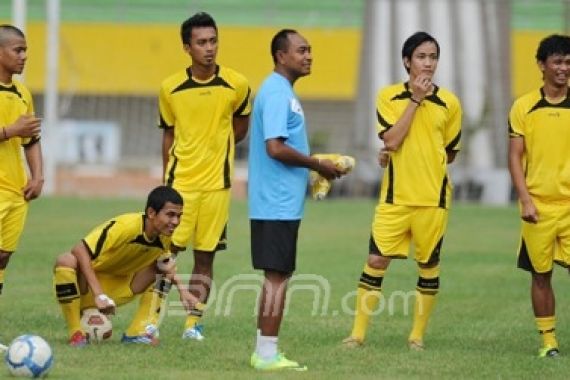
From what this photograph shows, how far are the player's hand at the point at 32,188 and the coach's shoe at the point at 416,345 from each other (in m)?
2.84

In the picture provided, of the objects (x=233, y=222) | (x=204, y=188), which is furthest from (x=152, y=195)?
(x=233, y=222)

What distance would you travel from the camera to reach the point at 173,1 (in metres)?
40.3

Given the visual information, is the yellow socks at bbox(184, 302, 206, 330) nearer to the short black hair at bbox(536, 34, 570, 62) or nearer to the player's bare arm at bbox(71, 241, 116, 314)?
the player's bare arm at bbox(71, 241, 116, 314)

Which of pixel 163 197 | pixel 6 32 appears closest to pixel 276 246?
pixel 163 197

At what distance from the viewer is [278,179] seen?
973cm

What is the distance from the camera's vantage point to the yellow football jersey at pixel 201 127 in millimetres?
11352

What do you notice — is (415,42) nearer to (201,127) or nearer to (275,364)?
(201,127)

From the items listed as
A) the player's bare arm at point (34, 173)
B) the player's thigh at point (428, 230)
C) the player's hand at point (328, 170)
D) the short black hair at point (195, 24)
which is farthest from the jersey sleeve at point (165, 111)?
the player's hand at point (328, 170)

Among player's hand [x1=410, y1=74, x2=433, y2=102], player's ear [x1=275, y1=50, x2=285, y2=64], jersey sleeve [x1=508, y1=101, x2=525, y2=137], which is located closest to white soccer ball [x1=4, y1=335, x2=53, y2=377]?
player's ear [x1=275, y1=50, x2=285, y2=64]

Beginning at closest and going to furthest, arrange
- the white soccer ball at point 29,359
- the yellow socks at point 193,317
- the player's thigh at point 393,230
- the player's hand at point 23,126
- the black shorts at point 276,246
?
the white soccer ball at point 29,359, the black shorts at point 276,246, the player's hand at point 23,126, the player's thigh at point 393,230, the yellow socks at point 193,317

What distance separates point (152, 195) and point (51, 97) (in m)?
20.9

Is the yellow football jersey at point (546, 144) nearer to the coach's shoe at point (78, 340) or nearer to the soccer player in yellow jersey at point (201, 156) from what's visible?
the soccer player in yellow jersey at point (201, 156)

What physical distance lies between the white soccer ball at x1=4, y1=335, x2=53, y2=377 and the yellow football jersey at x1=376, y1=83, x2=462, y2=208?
10.2 ft

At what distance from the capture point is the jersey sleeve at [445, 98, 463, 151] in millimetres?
11031
